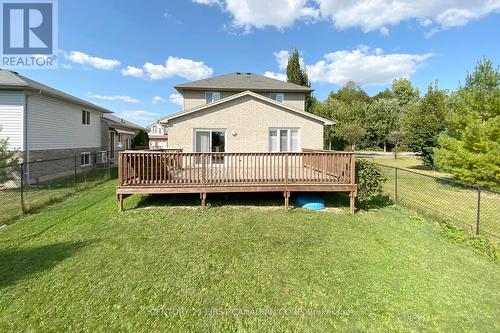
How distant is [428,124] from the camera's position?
19.2 meters

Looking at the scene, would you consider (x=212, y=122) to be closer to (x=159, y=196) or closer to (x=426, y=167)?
(x=159, y=196)

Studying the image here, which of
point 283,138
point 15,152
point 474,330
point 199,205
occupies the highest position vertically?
point 283,138

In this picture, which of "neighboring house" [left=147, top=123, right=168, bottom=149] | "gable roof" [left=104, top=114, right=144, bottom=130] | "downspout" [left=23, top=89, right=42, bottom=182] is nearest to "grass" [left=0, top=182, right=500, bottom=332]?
"downspout" [left=23, top=89, right=42, bottom=182]

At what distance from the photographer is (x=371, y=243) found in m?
5.39

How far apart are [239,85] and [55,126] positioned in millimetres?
11850

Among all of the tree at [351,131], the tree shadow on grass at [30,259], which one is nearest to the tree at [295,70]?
the tree at [351,131]

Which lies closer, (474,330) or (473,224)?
(474,330)

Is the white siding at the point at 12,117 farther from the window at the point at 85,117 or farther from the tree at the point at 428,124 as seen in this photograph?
the tree at the point at 428,124

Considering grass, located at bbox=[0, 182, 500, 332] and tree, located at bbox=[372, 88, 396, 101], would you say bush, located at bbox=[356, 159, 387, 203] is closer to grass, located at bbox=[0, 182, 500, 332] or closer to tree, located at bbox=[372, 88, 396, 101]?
grass, located at bbox=[0, 182, 500, 332]

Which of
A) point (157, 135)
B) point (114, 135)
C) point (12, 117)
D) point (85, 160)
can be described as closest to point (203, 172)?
point (12, 117)

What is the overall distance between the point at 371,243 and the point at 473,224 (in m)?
3.72

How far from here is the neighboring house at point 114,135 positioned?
71.9 feet

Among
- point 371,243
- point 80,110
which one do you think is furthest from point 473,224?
point 80,110

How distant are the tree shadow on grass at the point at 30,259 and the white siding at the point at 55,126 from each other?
9977 millimetres
